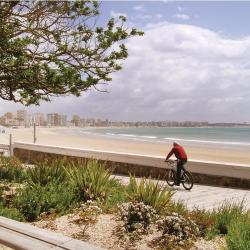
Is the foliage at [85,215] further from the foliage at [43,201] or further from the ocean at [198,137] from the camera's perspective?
the ocean at [198,137]

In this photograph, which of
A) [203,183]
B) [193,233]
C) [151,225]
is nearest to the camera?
[193,233]

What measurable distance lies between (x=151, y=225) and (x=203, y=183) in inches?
311

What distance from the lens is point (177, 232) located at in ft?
21.8

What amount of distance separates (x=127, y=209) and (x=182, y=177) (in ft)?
22.4

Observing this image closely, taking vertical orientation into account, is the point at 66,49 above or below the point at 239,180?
above

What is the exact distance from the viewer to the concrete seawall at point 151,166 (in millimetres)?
13977

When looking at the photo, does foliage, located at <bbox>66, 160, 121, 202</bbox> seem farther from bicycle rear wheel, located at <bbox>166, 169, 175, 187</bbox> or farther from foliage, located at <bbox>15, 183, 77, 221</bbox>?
bicycle rear wheel, located at <bbox>166, 169, 175, 187</bbox>

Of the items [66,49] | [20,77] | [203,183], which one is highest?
[66,49]

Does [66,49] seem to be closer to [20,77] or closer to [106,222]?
[20,77]

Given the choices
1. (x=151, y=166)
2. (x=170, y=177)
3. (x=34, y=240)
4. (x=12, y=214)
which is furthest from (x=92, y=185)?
(x=151, y=166)

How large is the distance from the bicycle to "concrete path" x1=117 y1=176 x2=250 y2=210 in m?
0.19

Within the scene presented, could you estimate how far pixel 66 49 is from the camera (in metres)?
10.9

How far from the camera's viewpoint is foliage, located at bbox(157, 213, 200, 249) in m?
6.49

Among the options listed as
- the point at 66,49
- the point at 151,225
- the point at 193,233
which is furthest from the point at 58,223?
the point at 66,49
